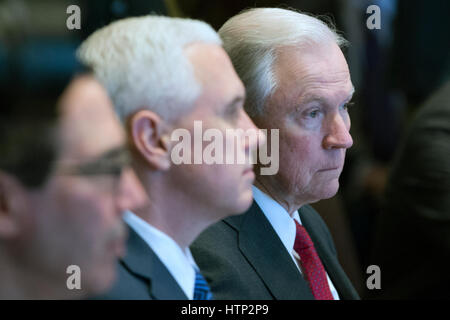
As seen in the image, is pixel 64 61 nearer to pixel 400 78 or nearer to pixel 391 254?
pixel 391 254

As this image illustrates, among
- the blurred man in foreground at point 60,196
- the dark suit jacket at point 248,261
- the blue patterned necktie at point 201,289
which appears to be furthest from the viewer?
the dark suit jacket at point 248,261

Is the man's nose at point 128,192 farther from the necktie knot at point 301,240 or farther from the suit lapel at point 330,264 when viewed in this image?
the suit lapel at point 330,264

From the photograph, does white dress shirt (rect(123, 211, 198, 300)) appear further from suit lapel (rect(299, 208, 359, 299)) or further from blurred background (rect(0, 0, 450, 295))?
suit lapel (rect(299, 208, 359, 299))

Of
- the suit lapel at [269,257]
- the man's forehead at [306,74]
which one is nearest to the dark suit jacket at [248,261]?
the suit lapel at [269,257]

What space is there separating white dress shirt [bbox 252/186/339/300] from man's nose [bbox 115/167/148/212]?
0.40 m

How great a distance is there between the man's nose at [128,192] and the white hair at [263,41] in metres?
0.39

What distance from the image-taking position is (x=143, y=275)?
97 cm

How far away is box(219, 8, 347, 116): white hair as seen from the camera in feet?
4.06

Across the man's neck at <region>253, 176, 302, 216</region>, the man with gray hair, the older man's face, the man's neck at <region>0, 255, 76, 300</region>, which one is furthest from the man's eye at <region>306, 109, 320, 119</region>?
the man's neck at <region>0, 255, 76, 300</region>

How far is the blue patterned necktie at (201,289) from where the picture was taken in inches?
40.8

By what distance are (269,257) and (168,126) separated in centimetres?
39

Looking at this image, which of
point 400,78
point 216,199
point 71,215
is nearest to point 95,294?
point 71,215
